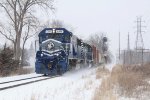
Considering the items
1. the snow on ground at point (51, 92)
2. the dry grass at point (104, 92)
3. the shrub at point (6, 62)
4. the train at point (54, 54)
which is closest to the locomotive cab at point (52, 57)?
the train at point (54, 54)

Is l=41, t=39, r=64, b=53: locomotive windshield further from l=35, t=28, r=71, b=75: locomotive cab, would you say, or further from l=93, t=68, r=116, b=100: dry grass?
l=93, t=68, r=116, b=100: dry grass

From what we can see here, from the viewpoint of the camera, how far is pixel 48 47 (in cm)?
2609

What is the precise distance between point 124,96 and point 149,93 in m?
1.47

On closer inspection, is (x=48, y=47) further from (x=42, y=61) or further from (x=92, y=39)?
(x=92, y=39)

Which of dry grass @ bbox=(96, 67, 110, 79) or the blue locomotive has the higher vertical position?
the blue locomotive

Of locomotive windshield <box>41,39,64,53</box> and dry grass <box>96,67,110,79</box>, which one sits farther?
locomotive windshield <box>41,39,64,53</box>

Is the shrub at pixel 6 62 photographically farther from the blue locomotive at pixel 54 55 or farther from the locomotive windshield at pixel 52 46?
the locomotive windshield at pixel 52 46

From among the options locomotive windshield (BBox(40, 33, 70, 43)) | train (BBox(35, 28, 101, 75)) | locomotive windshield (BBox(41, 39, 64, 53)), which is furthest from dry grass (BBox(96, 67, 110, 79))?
locomotive windshield (BBox(40, 33, 70, 43))

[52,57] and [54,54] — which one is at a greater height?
[54,54]

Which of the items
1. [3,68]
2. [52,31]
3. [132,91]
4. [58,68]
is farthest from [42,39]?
[132,91]

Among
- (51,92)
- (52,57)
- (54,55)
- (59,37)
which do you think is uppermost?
(59,37)

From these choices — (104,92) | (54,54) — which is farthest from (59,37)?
(104,92)

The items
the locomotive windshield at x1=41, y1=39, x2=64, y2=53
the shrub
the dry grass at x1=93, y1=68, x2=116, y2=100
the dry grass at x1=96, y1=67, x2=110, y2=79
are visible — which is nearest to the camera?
the dry grass at x1=93, y1=68, x2=116, y2=100

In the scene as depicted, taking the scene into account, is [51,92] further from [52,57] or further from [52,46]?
[52,46]
